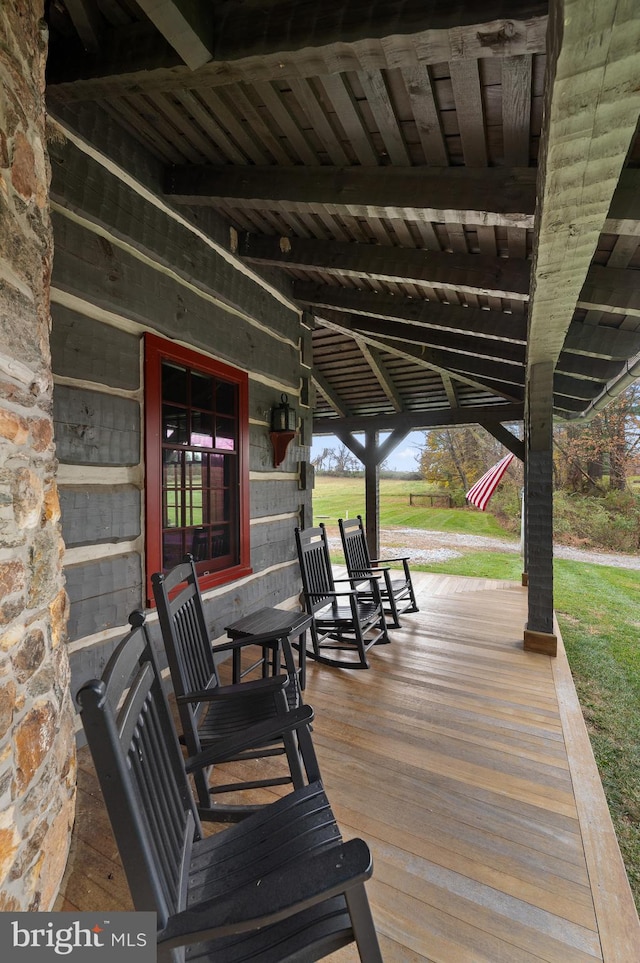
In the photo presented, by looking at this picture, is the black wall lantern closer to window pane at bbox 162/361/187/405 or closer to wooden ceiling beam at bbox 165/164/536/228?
window pane at bbox 162/361/187/405

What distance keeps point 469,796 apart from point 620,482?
1121 centimetres

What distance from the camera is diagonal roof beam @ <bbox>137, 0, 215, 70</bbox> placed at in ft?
4.41

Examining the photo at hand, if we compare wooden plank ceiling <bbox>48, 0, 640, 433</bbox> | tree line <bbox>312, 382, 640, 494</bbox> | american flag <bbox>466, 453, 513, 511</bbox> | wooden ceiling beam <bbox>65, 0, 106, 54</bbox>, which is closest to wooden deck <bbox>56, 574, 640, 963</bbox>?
wooden plank ceiling <bbox>48, 0, 640, 433</bbox>

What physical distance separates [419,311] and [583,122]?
8.82 ft

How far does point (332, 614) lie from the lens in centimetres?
349

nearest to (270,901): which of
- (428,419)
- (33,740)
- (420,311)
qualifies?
(33,740)

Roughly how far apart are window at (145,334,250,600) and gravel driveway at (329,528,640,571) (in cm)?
607

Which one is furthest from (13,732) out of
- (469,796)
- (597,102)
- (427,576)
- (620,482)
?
(620,482)

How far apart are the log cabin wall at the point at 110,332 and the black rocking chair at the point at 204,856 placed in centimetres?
119

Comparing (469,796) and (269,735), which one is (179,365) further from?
(469,796)

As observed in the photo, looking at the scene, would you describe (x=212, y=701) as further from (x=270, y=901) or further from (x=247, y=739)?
(x=270, y=901)

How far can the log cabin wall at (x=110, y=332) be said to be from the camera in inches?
80.7

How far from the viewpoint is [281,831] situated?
1.18 meters

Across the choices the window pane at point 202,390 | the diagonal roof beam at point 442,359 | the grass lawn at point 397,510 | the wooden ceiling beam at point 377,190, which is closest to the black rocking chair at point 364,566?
the window pane at point 202,390
